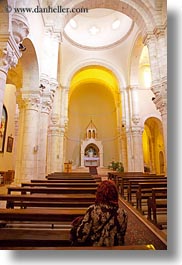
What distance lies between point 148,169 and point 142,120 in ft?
18.7

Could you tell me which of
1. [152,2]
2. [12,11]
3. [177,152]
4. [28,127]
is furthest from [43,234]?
[152,2]

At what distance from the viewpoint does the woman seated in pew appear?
1676 mm

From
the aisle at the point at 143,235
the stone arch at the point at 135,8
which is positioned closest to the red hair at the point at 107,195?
the aisle at the point at 143,235

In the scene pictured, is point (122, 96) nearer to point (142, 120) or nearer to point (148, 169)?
point (142, 120)

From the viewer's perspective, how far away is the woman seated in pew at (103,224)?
168 centimetres

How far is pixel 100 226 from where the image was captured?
169cm

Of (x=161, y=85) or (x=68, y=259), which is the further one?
(x=161, y=85)

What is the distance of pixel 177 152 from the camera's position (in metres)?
1.75

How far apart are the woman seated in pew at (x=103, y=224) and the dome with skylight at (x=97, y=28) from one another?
1725cm

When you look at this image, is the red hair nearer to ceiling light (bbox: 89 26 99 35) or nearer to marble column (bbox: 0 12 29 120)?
marble column (bbox: 0 12 29 120)

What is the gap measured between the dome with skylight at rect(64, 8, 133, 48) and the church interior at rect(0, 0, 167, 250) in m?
0.08

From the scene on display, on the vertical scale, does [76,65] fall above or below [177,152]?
above

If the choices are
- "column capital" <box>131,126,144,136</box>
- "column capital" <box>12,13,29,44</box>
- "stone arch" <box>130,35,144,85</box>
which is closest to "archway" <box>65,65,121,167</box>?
"stone arch" <box>130,35,144,85</box>

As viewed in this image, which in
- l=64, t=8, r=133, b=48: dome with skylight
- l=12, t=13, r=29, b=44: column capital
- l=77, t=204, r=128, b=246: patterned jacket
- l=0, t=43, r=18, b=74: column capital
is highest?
l=64, t=8, r=133, b=48: dome with skylight
